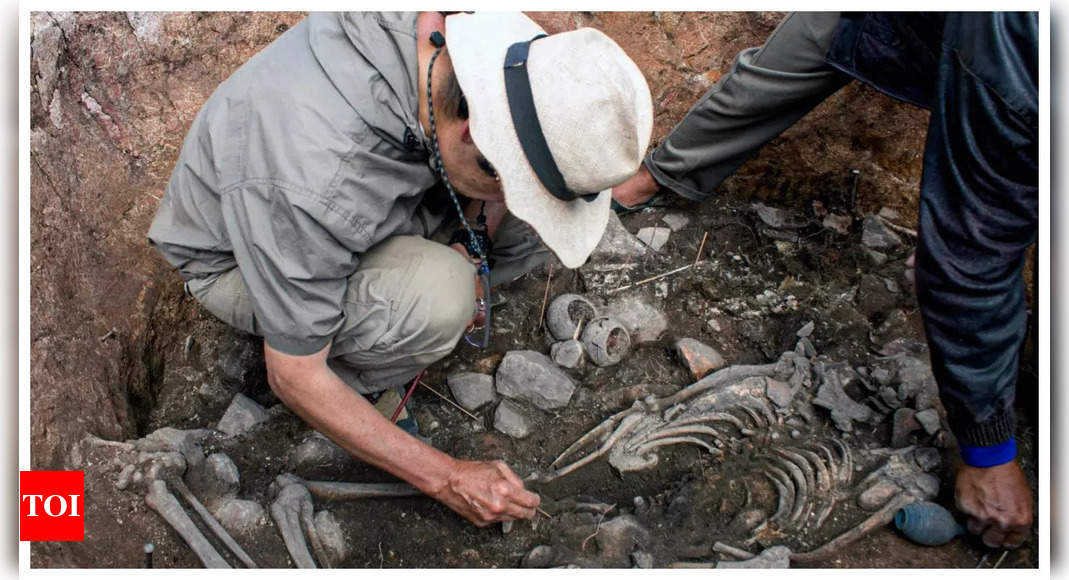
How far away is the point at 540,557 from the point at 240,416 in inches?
47.4

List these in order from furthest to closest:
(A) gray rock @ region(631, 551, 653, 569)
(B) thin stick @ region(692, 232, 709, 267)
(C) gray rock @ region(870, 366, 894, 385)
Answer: (B) thin stick @ region(692, 232, 709, 267), (C) gray rock @ region(870, 366, 894, 385), (A) gray rock @ region(631, 551, 653, 569)

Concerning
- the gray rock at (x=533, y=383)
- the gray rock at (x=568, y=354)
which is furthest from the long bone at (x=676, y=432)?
the gray rock at (x=568, y=354)

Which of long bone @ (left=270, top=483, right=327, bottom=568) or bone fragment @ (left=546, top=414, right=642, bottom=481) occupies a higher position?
bone fragment @ (left=546, top=414, right=642, bottom=481)

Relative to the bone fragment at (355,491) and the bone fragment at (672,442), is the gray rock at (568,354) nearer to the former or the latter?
the bone fragment at (672,442)

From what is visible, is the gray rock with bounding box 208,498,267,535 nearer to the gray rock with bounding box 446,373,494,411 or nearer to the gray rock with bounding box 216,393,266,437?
the gray rock with bounding box 216,393,266,437

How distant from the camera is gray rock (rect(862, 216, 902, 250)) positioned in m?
3.65

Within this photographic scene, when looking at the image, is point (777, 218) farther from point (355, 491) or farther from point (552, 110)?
point (355, 491)

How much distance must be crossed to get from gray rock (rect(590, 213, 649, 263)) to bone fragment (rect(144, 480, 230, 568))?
1.95 meters

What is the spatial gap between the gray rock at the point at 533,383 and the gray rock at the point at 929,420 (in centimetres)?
121

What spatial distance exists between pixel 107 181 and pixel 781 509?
285cm

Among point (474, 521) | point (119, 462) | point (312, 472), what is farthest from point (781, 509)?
point (119, 462)

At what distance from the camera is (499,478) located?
7.75ft

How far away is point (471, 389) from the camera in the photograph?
10.2 feet

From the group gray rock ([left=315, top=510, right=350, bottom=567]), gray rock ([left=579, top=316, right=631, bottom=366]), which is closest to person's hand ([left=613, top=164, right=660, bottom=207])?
gray rock ([left=579, top=316, right=631, bottom=366])
